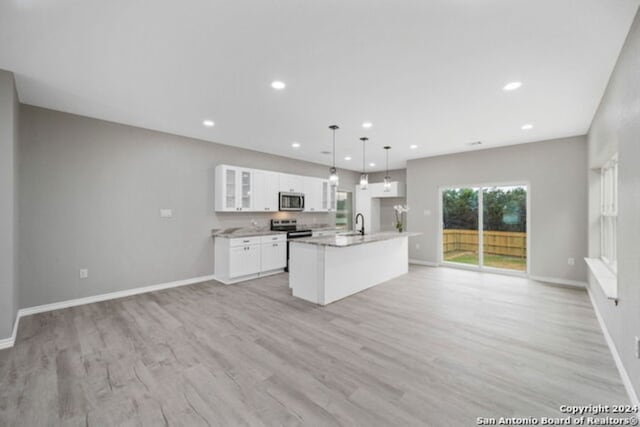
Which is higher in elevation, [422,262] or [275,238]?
[275,238]

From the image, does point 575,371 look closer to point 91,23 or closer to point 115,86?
point 91,23

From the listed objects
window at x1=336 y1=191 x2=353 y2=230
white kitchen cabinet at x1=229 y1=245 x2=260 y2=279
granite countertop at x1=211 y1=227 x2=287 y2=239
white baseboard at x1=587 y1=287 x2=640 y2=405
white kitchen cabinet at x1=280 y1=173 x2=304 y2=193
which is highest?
white kitchen cabinet at x1=280 y1=173 x2=304 y2=193

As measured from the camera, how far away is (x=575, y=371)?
2.23 metres

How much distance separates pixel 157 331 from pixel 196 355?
2.73ft

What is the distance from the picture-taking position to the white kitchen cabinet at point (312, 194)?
6793mm

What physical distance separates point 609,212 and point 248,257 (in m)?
5.60

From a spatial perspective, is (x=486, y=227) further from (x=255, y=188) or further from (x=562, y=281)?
(x=255, y=188)

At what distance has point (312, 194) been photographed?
6965 millimetres

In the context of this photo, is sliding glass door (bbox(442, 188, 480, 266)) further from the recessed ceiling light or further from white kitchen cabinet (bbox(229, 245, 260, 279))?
white kitchen cabinet (bbox(229, 245, 260, 279))

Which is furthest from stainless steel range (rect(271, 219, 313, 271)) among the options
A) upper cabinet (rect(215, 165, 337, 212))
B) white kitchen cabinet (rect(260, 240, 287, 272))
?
upper cabinet (rect(215, 165, 337, 212))

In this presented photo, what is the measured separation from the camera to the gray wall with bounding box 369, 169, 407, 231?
27.5ft

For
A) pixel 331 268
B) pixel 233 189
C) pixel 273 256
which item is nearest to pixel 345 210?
pixel 273 256

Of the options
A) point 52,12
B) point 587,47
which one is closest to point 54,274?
point 52,12

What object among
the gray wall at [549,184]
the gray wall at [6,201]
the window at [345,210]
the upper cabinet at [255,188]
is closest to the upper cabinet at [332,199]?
the upper cabinet at [255,188]
